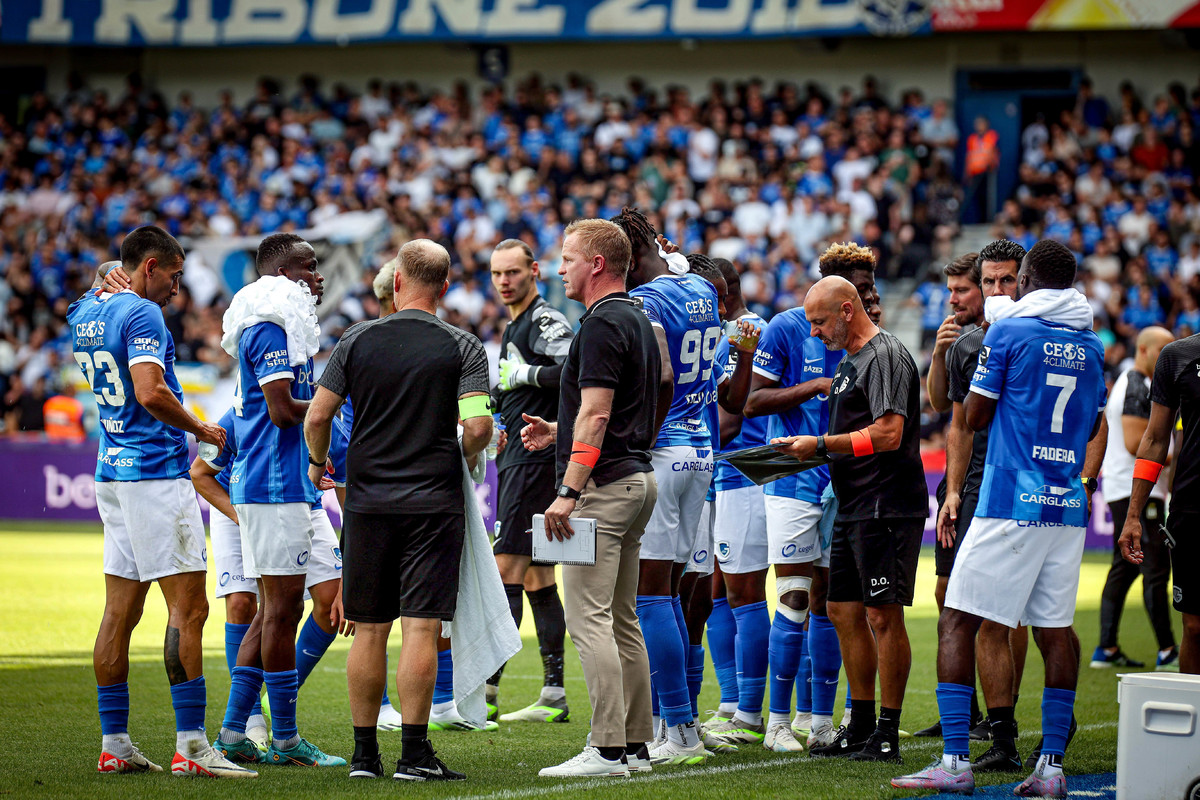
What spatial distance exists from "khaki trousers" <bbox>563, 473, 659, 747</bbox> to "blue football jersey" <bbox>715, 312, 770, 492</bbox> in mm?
1498

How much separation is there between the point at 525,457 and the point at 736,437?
4.32ft

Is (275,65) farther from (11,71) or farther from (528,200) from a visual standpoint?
(528,200)

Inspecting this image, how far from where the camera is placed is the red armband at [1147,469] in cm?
655

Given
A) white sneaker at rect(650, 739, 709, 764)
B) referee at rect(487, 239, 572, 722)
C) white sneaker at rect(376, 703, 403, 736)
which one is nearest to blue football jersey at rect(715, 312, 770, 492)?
referee at rect(487, 239, 572, 722)

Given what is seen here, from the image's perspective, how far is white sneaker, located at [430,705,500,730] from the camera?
7.43 m

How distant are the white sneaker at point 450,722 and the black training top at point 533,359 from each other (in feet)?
5.12

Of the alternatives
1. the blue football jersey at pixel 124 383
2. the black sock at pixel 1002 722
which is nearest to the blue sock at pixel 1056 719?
the black sock at pixel 1002 722

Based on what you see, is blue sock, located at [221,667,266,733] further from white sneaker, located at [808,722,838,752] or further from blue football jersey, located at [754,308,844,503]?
blue football jersey, located at [754,308,844,503]

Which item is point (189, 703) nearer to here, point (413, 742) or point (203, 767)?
point (203, 767)

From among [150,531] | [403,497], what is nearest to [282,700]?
[150,531]

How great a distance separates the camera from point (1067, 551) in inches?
228

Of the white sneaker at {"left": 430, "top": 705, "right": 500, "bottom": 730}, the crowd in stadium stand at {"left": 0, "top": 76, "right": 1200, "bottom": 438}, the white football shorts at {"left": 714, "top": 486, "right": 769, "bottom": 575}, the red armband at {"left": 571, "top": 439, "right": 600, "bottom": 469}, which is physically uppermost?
the crowd in stadium stand at {"left": 0, "top": 76, "right": 1200, "bottom": 438}

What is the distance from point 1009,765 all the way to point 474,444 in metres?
3.01

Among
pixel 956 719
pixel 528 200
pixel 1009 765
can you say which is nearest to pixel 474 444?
pixel 956 719
